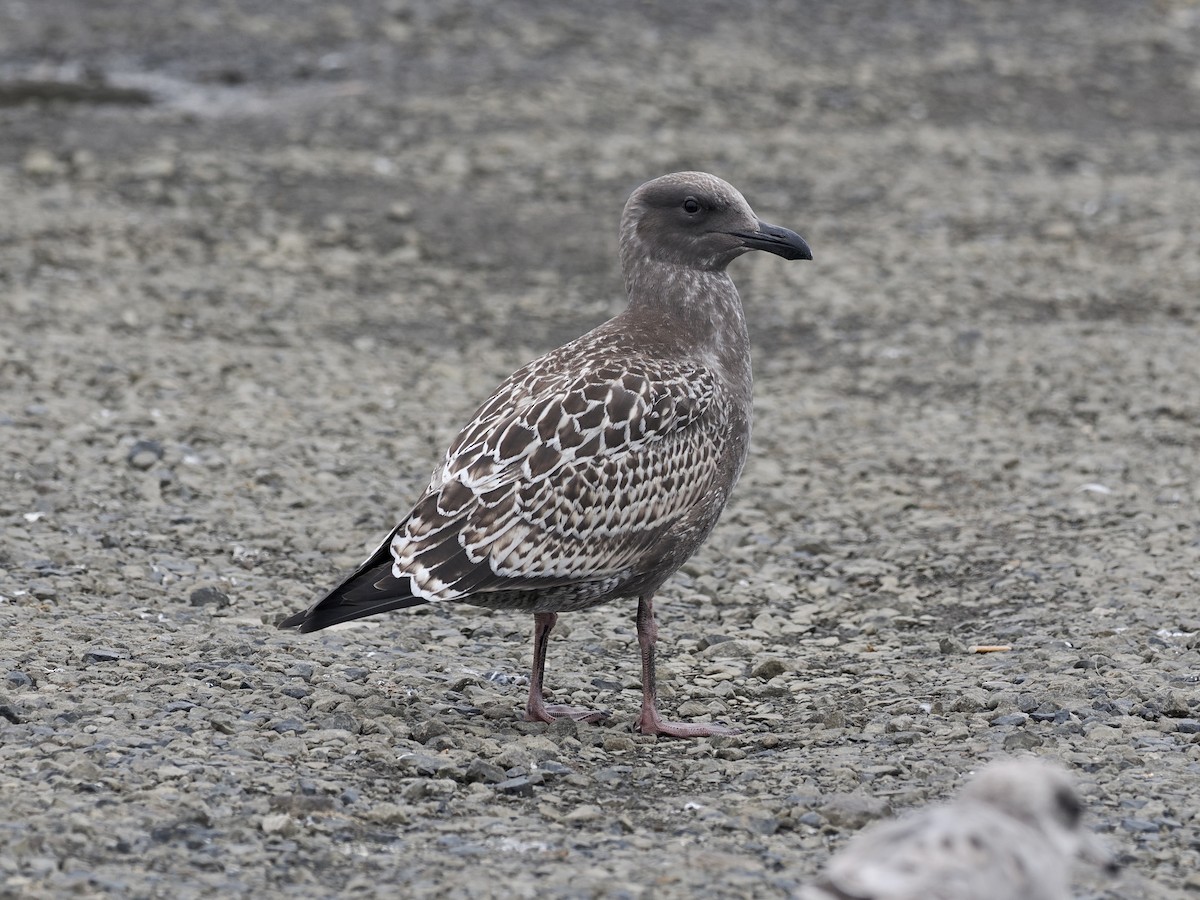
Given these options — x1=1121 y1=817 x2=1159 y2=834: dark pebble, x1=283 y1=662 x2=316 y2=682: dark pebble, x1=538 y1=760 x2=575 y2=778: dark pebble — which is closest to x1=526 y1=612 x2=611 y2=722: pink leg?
x1=538 y1=760 x2=575 y2=778: dark pebble

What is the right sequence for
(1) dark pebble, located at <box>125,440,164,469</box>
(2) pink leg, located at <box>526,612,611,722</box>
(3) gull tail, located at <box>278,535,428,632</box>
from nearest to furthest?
(3) gull tail, located at <box>278,535,428,632</box>, (2) pink leg, located at <box>526,612,611,722</box>, (1) dark pebble, located at <box>125,440,164,469</box>

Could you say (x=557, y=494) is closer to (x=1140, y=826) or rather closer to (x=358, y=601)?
(x=358, y=601)

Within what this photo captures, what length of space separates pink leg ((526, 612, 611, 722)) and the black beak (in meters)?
2.03

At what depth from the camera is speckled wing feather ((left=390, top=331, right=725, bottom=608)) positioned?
6.79 metres

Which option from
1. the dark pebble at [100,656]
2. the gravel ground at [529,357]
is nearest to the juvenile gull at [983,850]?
the gravel ground at [529,357]

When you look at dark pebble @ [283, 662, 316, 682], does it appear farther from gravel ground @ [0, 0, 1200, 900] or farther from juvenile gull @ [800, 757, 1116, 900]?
juvenile gull @ [800, 757, 1116, 900]

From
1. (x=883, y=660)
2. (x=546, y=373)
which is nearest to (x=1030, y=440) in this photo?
(x=883, y=660)

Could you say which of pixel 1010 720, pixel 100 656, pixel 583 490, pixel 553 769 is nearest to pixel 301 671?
pixel 100 656

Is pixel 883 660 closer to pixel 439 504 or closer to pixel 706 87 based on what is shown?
pixel 439 504

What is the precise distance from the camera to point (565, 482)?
697 cm

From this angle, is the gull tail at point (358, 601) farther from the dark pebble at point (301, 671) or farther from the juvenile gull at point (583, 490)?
the dark pebble at point (301, 671)

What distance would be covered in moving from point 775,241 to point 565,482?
5.74 ft

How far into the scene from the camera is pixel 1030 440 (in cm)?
1122

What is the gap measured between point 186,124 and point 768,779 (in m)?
13.2
